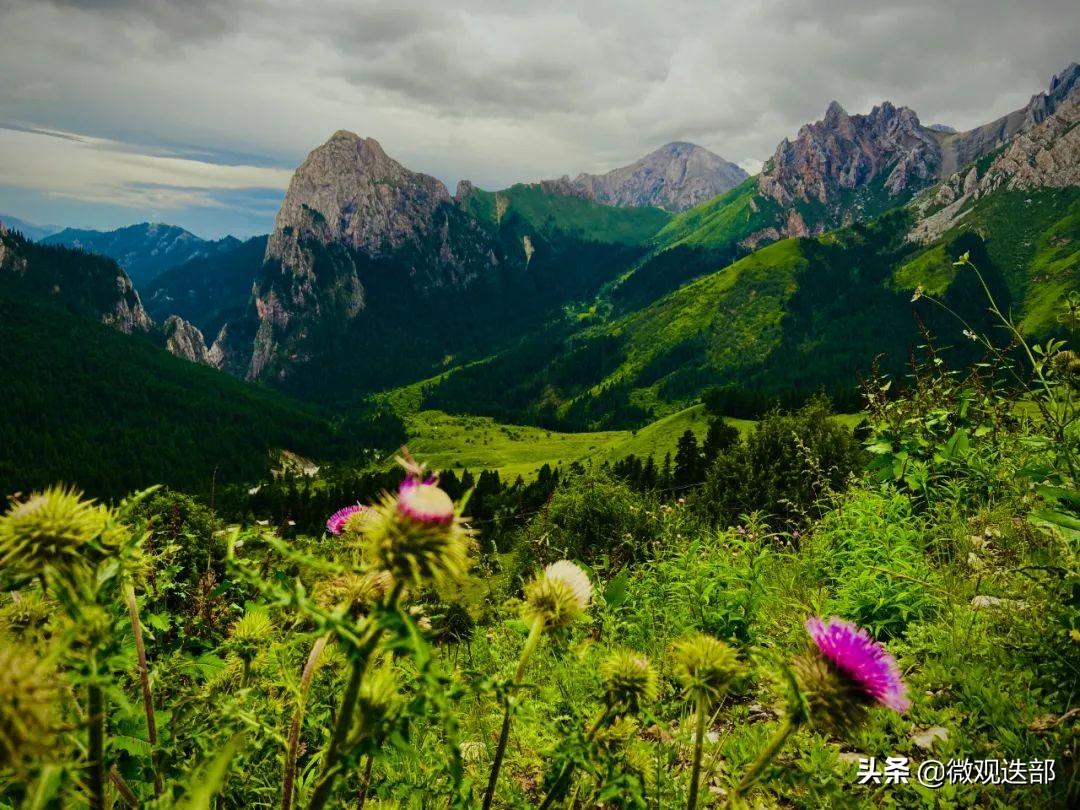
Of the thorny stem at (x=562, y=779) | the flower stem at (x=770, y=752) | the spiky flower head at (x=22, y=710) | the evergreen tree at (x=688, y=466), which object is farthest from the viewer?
the evergreen tree at (x=688, y=466)

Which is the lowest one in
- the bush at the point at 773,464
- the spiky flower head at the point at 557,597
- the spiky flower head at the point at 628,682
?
the bush at the point at 773,464

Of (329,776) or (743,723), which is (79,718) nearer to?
(329,776)

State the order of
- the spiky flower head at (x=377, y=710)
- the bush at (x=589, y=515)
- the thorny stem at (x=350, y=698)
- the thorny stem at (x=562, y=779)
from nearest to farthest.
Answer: the thorny stem at (x=350, y=698), the spiky flower head at (x=377, y=710), the thorny stem at (x=562, y=779), the bush at (x=589, y=515)

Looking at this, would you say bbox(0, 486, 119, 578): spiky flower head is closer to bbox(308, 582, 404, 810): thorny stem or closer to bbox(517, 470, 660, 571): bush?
bbox(308, 582, 404, 810): thorny stem

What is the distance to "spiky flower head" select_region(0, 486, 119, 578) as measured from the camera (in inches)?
78.1

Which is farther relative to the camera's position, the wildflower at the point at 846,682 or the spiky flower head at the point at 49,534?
the wildflower at the point at 846,682

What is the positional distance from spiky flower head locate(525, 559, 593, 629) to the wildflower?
1123mm

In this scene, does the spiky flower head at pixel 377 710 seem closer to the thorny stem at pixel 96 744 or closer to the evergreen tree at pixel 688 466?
the thorny stem at pixel 96 744

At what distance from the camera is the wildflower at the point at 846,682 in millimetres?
2488

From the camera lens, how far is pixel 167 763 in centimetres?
327

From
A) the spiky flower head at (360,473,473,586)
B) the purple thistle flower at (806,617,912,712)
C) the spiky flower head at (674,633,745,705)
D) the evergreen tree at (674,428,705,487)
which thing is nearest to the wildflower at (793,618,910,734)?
the purple thistle flower at (806,617,912,712)

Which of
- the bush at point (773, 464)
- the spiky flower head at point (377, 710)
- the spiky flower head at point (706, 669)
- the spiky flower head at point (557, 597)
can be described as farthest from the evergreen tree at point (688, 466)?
the spiky flower head at point (377, 710)

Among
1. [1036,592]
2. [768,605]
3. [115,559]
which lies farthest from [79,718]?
[1036,592]

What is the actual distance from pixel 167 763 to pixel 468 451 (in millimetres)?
178616
